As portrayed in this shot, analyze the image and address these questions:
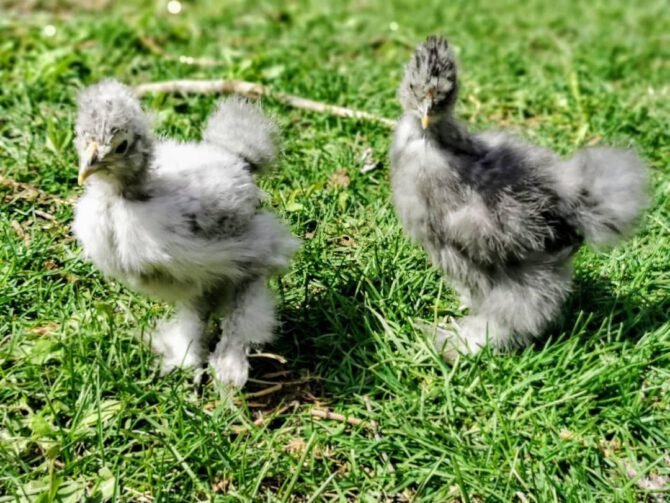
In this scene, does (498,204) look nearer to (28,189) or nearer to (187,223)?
(187,223)

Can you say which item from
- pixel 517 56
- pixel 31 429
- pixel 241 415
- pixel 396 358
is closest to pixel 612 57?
A: pixel 517 56

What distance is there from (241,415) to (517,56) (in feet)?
13.2

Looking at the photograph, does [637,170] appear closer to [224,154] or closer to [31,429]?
[224,154]

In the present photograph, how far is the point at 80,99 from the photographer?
2.62 m

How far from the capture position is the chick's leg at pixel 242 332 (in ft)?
9.12

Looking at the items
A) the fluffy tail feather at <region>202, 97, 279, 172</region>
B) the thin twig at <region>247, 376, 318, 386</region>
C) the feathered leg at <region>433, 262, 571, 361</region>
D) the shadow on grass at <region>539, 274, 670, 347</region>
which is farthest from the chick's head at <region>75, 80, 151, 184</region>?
the shadow on grass at <region>539, 274, 670, 347</region>

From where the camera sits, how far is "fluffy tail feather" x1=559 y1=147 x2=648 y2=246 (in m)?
2.87

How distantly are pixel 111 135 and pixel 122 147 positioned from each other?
0.24 ft

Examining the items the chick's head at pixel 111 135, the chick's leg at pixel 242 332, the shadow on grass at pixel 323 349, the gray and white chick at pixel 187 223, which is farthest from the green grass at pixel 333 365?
the chick's head at pixel 111 135

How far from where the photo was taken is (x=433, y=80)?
9.32 feet

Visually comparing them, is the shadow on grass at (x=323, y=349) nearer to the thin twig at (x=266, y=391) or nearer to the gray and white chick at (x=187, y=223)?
the thin twig at (x=266, y=391)

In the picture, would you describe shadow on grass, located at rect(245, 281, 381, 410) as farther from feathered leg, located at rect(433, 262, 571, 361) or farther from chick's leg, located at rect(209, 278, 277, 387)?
feathered leg, located at rect(433, 262, 571, 361)

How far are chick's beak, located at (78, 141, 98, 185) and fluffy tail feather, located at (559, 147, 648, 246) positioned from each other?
1731 mm

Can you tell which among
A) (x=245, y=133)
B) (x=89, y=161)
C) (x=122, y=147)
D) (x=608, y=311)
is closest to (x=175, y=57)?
(x=245, y=133)
